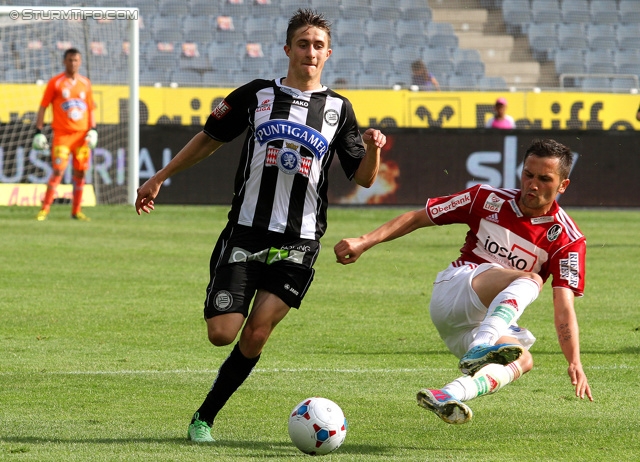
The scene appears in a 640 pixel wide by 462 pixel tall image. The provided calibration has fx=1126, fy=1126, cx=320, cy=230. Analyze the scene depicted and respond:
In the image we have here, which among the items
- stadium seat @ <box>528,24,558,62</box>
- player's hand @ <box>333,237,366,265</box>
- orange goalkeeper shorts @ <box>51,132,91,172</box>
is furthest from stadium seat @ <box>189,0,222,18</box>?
player's hand @ <box>333,237,366,265</box>

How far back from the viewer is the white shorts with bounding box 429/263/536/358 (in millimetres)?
5375

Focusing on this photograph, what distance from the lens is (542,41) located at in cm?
2720

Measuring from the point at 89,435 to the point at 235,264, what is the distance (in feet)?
3.36

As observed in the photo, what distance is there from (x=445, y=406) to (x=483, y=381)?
1.11 feet

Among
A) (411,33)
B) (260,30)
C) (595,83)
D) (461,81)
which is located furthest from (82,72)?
(595,83)

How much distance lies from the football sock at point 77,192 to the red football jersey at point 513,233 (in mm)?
11427

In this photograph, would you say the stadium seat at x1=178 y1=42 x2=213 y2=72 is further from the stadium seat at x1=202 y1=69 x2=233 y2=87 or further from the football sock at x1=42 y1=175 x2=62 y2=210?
the football sock at x1=42 y1=175 x2=62 y2=210

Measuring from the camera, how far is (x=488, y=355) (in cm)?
479

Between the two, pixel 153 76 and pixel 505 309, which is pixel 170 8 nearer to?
pixel 153 76

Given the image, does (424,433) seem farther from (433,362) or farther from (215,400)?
(433,362)

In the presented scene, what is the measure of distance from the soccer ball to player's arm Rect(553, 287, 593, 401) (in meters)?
1.02

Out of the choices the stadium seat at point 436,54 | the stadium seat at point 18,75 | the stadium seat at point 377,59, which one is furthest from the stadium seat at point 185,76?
the stadium seat at point 436,54

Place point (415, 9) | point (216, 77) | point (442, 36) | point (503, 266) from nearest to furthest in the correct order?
1. point (503, 266)
2. point (216, 77)
3. point (442, 36)
4. point (415, 9)

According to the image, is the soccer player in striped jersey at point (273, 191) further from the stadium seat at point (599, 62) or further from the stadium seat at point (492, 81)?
the stadium seat at point (599, 62)
